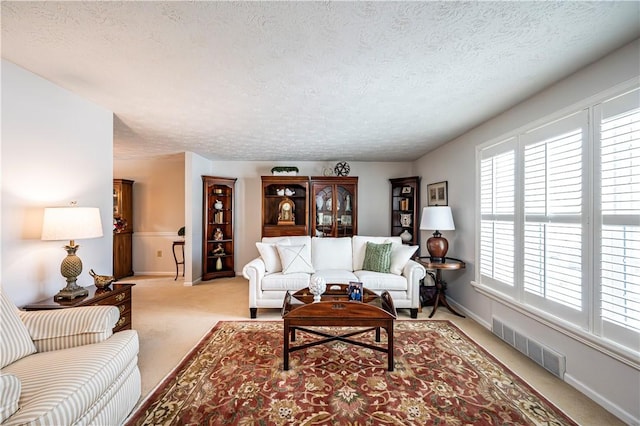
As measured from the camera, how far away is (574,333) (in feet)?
6.19

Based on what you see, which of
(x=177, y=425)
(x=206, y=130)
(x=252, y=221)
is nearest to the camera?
(x=177, y=425)

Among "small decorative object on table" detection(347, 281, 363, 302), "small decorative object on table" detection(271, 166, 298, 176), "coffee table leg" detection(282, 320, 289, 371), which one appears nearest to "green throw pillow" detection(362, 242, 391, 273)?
"small decorative object on table" detection(347, 281, 363, 302)

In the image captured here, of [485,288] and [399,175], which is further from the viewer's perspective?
[399,175]

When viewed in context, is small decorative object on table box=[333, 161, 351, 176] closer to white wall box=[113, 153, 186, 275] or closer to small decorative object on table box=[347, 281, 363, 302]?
small decorative object on table box=[347, 281, 363, 302]

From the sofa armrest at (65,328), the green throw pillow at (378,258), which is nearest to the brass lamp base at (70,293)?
the sofa armrest at (65,328)

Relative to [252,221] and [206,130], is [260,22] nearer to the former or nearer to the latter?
[206,130]

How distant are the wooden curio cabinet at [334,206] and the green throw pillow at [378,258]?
1491mm

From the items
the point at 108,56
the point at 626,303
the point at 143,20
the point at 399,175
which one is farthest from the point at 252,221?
the point at 626,303

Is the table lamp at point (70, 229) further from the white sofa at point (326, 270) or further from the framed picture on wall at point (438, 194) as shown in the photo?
the framed picture on wall at point (438, 194)

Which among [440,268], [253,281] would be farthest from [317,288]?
[440,268]

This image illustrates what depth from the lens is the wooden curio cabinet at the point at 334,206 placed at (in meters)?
5.13

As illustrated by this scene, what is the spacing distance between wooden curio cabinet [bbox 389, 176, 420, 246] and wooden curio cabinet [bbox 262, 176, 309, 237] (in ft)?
6.07

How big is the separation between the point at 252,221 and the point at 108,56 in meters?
3.97

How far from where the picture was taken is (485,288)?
9.55ft
